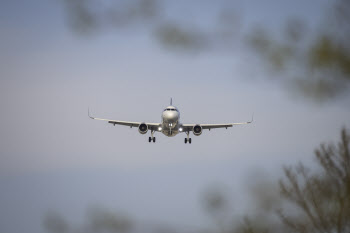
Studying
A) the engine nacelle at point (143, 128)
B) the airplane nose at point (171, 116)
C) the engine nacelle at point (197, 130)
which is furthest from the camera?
the engine nacelle at point (197, 130)

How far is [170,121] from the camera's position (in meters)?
95.7

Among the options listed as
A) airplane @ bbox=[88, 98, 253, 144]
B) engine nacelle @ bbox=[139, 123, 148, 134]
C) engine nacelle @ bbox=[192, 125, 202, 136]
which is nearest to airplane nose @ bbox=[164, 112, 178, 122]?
airplane @ bbox=[88, 98, 253, 144]

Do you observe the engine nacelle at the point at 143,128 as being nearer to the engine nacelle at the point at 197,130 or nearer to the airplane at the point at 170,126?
the airplane at the point at 170,126

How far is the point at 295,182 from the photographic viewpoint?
1564 inches

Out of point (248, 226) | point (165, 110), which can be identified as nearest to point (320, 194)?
point (248, 226)

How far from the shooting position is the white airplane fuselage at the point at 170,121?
95688 mm

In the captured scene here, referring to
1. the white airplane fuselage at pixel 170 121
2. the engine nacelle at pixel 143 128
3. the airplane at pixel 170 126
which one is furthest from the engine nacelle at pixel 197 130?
the engine nacelle at pixel 143 128

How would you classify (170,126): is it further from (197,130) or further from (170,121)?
(197,130)

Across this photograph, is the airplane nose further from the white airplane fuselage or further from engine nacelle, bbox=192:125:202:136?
engine nacelle, bbox=192:125:202:136

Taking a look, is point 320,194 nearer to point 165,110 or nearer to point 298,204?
point 298,204

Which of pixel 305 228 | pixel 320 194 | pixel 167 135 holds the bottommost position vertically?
pixel 167 135

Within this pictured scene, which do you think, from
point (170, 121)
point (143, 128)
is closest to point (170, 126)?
point (170, 121)

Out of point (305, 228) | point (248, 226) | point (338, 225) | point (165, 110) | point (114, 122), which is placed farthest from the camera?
point (114, 122)

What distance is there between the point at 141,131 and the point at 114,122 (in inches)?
456
